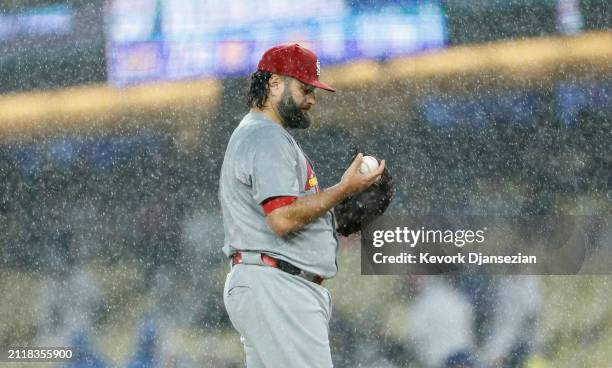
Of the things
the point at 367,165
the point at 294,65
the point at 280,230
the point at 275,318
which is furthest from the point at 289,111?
the point at 275,318

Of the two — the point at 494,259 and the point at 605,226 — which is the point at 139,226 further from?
the point at 605,226

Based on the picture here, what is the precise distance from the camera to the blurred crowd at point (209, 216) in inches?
242

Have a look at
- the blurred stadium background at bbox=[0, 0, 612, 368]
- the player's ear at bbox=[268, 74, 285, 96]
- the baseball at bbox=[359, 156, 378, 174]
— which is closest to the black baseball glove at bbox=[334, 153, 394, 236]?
the baseball at bbox=[359, 156, 378, 174]

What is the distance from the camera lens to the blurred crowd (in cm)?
614

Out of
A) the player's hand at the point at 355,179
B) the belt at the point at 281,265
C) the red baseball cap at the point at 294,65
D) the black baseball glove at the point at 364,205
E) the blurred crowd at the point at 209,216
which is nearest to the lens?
the player's hand at the point at 355,179

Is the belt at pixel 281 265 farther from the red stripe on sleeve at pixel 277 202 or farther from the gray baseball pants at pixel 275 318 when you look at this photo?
the red stripe on sleeve at pixel 277 202

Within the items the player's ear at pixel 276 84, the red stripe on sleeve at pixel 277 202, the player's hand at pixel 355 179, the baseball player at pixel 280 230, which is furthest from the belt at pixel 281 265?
the player's ear at pixel 276 84

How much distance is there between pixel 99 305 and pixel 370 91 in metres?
1.82

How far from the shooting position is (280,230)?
4129mm

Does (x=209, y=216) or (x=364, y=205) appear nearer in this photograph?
(x=364, y=205)

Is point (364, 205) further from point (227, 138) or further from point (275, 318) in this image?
point (227, 138)

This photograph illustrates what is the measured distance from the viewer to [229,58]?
625cm

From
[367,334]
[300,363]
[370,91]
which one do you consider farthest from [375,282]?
[300,363]

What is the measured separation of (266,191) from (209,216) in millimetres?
2192
